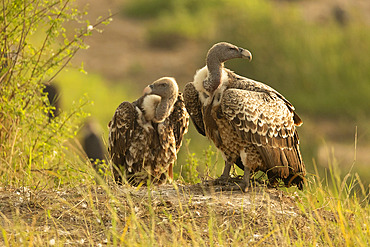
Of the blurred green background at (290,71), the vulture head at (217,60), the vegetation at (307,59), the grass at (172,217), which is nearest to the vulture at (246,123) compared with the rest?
the vulture head at (217,60)

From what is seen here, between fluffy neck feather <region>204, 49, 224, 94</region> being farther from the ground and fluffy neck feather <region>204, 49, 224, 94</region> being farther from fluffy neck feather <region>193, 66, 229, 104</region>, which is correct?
the ground

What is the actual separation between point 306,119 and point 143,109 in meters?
10.3

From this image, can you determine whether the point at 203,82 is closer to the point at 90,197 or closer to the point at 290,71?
the point at 90,197

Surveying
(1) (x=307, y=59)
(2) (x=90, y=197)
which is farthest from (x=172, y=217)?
(1) (x=307, y=59)

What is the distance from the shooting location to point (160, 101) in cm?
779

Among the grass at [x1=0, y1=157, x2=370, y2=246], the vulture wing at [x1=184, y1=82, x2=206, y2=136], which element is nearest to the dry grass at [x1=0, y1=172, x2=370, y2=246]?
the grass at [x1=0, y1=157, x2=370, y2=246]

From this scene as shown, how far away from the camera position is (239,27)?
2012cm

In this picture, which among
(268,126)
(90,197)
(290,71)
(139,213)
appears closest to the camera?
(90,197)

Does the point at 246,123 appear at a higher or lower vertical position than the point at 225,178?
higher

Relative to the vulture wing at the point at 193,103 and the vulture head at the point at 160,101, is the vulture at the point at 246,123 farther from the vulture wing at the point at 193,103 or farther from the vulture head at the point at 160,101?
the vulture head at the point at 160,101

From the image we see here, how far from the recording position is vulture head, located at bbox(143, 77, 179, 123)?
7.77m

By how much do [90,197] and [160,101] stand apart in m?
2.02

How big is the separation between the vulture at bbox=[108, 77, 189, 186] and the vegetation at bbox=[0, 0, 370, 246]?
0.97 feet

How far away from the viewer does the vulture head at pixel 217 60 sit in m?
7.00
